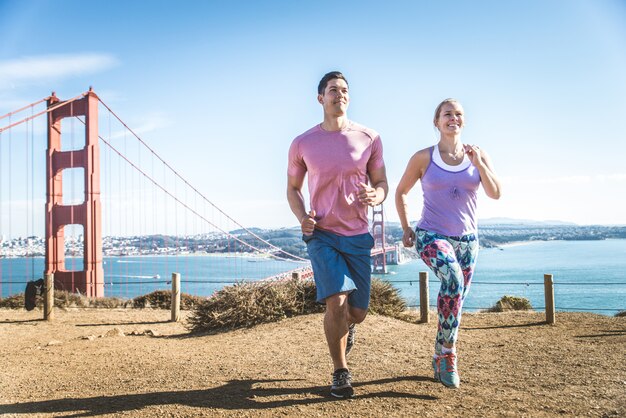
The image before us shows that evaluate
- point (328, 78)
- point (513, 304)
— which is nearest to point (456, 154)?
point (328, 78)

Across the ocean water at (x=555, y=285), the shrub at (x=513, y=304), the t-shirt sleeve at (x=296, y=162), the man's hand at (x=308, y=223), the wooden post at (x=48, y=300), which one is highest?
the t-shirt sleeve at (x=296, y=162)

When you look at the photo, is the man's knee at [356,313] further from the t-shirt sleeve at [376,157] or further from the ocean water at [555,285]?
the ocean water at [555,285]

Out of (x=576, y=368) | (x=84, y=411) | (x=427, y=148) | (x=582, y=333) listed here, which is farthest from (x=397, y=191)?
(x=582, y=333)

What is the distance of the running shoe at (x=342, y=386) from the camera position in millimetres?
3105

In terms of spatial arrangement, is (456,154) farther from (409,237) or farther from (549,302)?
(549,302)

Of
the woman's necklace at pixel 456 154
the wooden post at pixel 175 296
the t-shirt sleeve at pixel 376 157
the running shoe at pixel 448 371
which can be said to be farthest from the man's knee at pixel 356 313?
the wooden post at pixel 175 296

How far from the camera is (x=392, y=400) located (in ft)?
10.0

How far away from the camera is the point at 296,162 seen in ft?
11.6

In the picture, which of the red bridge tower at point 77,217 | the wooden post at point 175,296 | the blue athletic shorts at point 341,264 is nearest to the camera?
the blue athletic shorts at point 341,264

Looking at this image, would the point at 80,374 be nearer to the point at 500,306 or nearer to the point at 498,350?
the point at 498,350

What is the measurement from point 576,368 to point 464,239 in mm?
1298

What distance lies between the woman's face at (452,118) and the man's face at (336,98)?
621 millimetres

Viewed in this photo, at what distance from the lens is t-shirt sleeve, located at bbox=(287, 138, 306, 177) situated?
3494 millimetres

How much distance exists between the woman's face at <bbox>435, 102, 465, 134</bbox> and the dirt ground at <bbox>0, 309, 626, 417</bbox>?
1532 millimetres
